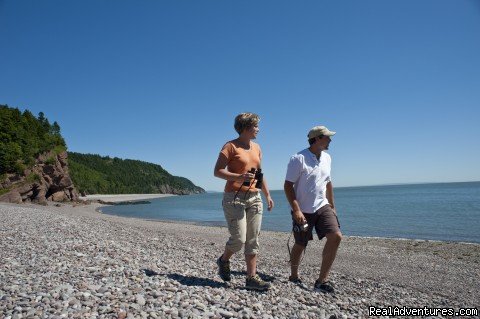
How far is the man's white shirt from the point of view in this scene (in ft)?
17.1

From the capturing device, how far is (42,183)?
48.8m

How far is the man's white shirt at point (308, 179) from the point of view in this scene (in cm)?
521

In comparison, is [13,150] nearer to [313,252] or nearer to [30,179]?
[30,179]

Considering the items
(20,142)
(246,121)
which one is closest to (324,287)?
(246,121)

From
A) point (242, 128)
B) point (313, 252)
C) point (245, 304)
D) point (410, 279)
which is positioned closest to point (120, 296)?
point (245, 304)

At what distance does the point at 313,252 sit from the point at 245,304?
10.6 m

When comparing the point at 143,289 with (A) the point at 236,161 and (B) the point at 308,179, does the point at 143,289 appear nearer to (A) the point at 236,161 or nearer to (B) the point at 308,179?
(A) the point at 236,161

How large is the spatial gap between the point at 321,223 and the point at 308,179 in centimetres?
71

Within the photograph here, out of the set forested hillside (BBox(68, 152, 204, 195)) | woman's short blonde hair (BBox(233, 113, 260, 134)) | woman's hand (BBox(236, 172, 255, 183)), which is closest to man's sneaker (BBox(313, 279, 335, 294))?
woman's hand (BBox(236, 172, 255, 183))

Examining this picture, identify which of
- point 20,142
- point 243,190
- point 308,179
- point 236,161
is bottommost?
point 243,190

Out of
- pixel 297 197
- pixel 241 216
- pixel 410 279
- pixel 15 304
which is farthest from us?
pixel 410 279

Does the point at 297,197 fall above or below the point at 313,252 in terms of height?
above

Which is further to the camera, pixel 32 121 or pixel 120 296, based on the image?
pixel 32 121

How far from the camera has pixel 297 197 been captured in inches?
211
